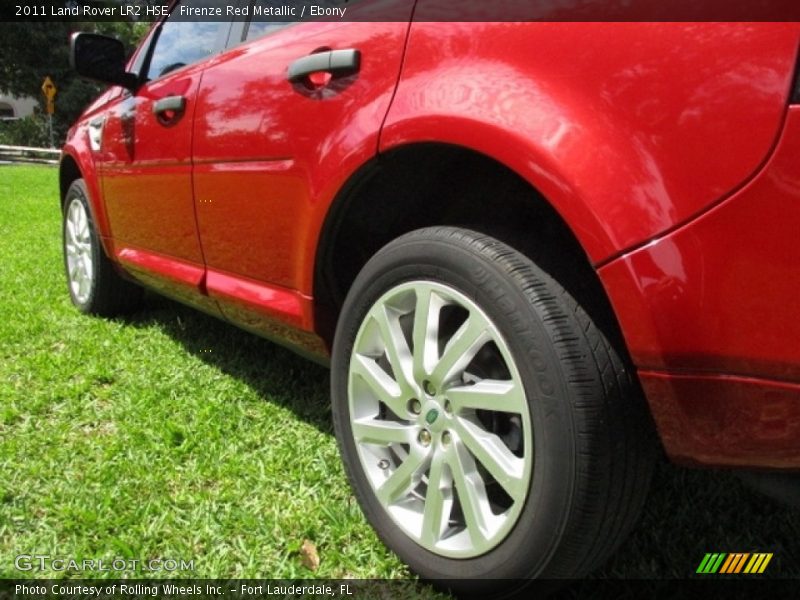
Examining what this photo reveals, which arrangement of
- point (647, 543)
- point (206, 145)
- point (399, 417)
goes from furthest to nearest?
point (206, 145) < point (647, 543) < point (399, 417)

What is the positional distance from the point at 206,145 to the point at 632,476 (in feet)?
5.64

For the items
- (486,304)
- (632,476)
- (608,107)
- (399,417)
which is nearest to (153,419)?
(399,417)

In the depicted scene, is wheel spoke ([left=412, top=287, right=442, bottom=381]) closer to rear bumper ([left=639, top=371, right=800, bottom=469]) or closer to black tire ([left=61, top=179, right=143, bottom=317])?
rear bumper ([left=639, top=371, right=800, bottom=469])

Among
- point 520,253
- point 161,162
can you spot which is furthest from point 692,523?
point 161,162

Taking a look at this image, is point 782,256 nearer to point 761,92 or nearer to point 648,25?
point 761,92

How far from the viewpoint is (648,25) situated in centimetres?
127

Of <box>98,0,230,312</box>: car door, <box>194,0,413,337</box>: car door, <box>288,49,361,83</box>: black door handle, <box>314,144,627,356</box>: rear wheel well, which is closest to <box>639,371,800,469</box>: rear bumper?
<box>314,144,627,356</box>: rear wheel well

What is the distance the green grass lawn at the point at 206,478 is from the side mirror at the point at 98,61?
1191 millimetres

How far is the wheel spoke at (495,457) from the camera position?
4.86 ft

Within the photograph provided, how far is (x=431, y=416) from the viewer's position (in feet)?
5.47

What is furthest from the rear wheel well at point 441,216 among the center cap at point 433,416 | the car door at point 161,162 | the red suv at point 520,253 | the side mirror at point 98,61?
the side mirror at point 98,61

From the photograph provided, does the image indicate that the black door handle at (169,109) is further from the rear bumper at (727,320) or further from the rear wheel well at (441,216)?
the rear bumper at (727,320)

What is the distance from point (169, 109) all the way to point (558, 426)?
200cm

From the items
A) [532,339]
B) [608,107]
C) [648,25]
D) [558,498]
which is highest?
[648,25]
